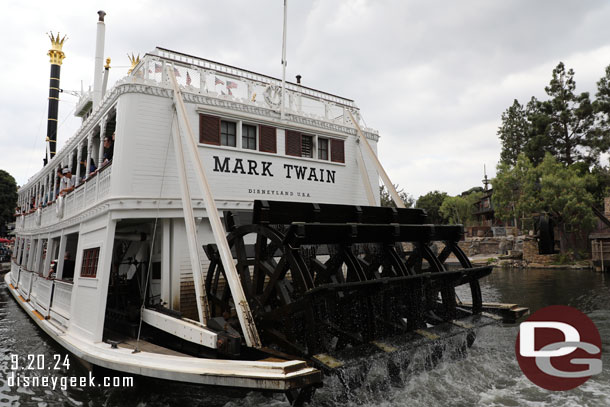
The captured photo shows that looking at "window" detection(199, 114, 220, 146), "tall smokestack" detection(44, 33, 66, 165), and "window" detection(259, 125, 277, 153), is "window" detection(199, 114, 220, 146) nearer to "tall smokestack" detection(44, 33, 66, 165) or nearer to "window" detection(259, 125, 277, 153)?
"window" detection(259, 125, 277, 153)

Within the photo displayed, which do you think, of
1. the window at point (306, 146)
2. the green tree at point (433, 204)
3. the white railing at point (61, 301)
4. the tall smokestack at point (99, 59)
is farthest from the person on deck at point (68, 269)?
the green tree at point (433, 204)

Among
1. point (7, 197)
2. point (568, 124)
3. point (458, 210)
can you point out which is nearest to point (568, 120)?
point (568, 124)

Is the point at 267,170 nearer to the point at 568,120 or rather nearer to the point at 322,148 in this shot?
the point at 322,148

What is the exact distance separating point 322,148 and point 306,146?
1.54ft

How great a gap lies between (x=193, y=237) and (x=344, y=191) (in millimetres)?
4777

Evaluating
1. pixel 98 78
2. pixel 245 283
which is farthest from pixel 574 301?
pixel 98 78

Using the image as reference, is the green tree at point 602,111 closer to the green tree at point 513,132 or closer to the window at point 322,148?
the green tree at point 513,132

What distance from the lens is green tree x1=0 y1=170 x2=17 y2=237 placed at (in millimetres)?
45062

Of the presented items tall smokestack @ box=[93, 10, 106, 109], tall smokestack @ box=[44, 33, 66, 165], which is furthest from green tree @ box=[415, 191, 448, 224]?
tall smokestack @ box=[93, 10, 106, 109]

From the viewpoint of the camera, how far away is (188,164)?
320 inches

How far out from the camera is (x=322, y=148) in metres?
10.3

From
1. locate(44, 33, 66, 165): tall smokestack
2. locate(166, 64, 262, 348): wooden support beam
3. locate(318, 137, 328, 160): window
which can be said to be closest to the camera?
locate(166, 64, 262, 348): wooden support beam

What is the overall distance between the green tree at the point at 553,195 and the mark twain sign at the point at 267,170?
21.2 metres

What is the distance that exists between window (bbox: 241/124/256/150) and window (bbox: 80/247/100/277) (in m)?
3.56
